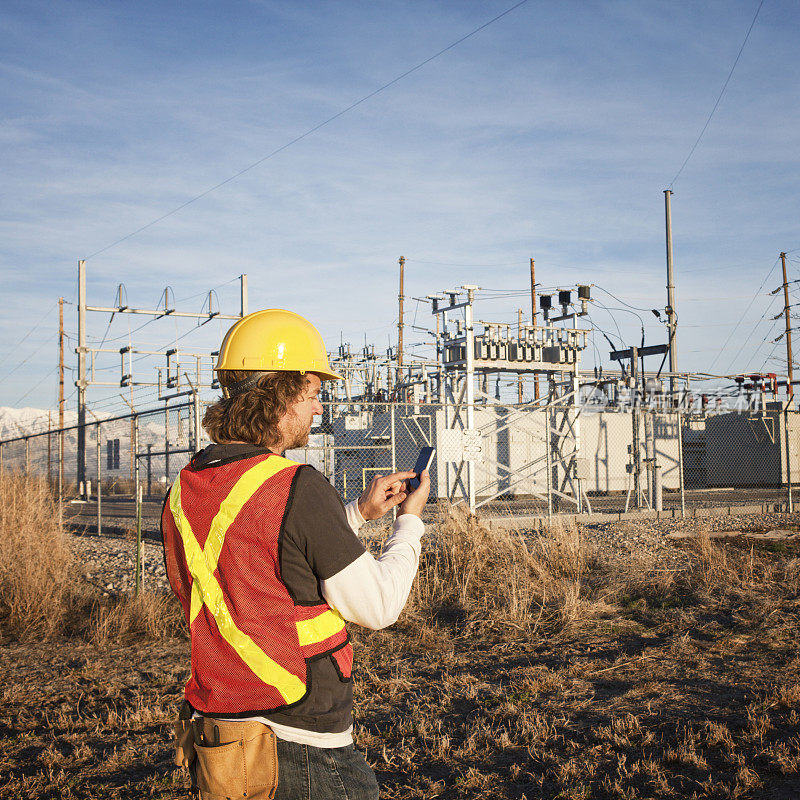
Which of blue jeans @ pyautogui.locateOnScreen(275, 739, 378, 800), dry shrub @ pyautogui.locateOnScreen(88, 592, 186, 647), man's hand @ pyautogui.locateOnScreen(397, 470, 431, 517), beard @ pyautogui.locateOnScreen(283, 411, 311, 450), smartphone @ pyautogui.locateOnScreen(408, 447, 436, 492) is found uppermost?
beard @ pyautogui.locateOnScreen(283, 411, 311, 450)

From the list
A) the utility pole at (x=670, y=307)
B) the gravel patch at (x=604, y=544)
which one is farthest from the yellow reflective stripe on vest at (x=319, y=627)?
the utility pole at (x=670, y=307)

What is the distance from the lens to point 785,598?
7.61 meters

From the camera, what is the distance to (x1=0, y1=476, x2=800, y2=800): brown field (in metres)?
4.16

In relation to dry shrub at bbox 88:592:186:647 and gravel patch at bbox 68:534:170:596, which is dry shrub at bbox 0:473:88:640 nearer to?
dry shrub at bbox 88:592:186:647

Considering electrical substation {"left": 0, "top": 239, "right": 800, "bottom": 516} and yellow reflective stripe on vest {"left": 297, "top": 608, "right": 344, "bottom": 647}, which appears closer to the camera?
yellow reflective stripe on vest {"left": 297, "top": 608, "right": 344, "bottom": 647}

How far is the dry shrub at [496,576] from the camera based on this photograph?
24.7ft

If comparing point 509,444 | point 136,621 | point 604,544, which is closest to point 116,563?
point 136,621

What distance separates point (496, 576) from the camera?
8.52 metres

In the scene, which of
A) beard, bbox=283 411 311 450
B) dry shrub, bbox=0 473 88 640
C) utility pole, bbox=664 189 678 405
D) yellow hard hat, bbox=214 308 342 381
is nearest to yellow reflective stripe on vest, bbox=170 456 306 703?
beard, bbox=283 411 311 450

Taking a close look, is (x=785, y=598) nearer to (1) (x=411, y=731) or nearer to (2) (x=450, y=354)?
(1) (x=411, y=731)

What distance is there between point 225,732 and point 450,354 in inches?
697

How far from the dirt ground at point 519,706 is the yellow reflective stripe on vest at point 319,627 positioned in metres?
2.55

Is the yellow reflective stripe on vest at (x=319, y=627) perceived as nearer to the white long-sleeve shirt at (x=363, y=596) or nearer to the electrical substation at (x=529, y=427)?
the white long-sleeve shirt at (x=363, y=596)

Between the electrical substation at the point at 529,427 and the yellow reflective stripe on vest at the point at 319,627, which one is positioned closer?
the yellow reflective stripe on vest at the point at 319,627
